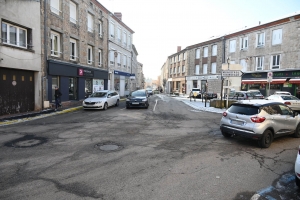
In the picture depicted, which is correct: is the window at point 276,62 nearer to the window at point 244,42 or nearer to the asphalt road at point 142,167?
the window at point 244,42

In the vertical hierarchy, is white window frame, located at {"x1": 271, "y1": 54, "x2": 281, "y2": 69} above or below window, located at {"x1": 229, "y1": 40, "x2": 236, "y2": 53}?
below

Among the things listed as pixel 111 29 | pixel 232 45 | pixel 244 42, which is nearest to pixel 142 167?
pixel 111 29

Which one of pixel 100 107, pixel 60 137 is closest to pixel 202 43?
pixel 100 107

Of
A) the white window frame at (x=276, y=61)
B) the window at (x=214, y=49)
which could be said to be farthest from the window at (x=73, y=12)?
the window at (x=214, y=49)

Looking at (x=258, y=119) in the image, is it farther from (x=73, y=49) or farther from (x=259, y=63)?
(x=259, y=63)

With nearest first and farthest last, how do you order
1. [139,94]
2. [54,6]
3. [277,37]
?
[54,6], [139,94], [277,37]

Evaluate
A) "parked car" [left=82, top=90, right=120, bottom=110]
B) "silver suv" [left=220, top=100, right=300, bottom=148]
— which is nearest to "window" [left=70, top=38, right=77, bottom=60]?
"parked car" [left=82, top=90, right=120, bottom=110]

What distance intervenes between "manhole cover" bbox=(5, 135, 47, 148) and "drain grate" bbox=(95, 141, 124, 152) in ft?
6.47

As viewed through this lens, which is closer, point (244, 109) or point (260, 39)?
point (244, 109)

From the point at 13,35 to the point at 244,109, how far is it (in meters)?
13.2

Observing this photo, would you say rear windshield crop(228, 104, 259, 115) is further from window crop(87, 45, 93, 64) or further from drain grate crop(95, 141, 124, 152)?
window crop(87, 45, 93, 64)

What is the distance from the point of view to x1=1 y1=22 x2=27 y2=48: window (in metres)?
11.5

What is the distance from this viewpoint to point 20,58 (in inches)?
486

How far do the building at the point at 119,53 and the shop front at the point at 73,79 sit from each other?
11.1ft
